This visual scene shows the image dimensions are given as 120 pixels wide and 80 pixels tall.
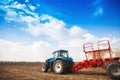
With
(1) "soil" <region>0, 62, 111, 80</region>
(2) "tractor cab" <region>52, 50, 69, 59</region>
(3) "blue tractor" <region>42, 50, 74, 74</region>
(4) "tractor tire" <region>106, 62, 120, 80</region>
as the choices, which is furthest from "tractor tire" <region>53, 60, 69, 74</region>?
(4) "tractor tire" <region>106, 62, 120, 80</region>

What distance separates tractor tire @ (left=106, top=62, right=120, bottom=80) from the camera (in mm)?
12713

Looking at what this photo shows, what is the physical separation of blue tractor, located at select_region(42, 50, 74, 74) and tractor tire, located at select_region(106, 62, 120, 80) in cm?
496

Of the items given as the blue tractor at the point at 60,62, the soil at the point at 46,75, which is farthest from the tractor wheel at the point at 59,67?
the soil at the point at 46,75

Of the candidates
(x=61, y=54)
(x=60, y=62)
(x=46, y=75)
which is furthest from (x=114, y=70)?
(x=61, y=54)

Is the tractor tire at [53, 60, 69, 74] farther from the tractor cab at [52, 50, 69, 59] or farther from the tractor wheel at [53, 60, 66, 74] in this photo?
the tractor cab at [52, 50, 69, 59]

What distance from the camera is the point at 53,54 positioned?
19219 mm

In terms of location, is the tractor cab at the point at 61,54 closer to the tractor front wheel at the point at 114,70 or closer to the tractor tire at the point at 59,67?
the tractor tire at the point at 59,67

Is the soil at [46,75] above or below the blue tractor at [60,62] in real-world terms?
below

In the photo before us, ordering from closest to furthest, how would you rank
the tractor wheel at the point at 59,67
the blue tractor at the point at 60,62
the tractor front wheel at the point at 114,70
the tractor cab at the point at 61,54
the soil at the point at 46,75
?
the tractor front wheel at the point at 114,70 < the soil at the point at 46,75 < the tractor wheel at the point at 59,67 < the blue tractor at the point at 60,62 < the tractor cab at the point at 61,54

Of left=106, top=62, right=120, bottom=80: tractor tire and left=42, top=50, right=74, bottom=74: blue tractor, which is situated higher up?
left=42, top=50, right=74, bottom=74: blue tractor

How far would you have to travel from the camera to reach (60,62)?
57.1ft

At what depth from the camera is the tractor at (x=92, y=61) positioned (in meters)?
13.0

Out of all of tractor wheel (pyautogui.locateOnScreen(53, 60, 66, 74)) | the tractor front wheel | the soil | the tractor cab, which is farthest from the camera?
the tractor cab

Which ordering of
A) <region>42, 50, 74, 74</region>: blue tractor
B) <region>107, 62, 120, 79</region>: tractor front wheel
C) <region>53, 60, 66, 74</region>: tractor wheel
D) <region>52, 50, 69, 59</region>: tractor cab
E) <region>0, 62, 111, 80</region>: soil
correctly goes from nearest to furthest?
1. <region>107, 62, 120, 79</region>: tractor front wheel
2. <region>0, 62, 111, 80</region>: soil
3. <region>53, 60, 66, 74</region>: tractor wheel
4. <region>42, 50, 74, 74</region>: blue tractor
5. <region>52, 50, 69, 59</region>: tractor cab
